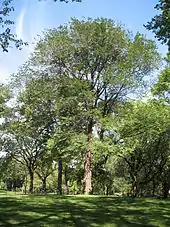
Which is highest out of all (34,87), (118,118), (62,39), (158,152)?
(62,39)

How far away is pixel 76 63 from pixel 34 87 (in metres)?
4.52

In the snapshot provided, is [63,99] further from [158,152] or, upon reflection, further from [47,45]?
[158,152]

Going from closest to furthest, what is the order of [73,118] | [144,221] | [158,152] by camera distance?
[144,221] < [73,118] < [158,152]

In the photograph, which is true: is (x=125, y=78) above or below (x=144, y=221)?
above

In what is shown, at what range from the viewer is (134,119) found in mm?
29156

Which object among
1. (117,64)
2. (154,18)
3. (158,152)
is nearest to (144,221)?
(154,18)

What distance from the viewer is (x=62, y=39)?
29219 millimetres

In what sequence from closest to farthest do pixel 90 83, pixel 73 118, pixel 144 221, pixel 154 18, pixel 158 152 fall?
pixel 144 221
pixel 154 18
pixel 73 118
pixel 90 83
pixel 158 152

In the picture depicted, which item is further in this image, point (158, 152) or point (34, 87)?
point (158, 152)

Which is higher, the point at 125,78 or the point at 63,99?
the point at 125,78

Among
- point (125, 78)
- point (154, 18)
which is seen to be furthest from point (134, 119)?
point (154, 18)

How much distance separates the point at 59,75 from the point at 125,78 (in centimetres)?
594

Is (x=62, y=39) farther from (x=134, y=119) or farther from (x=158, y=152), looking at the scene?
(x=158, y=152)

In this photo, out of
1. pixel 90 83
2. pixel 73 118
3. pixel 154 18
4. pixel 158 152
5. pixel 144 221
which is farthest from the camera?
pixel 158 152
